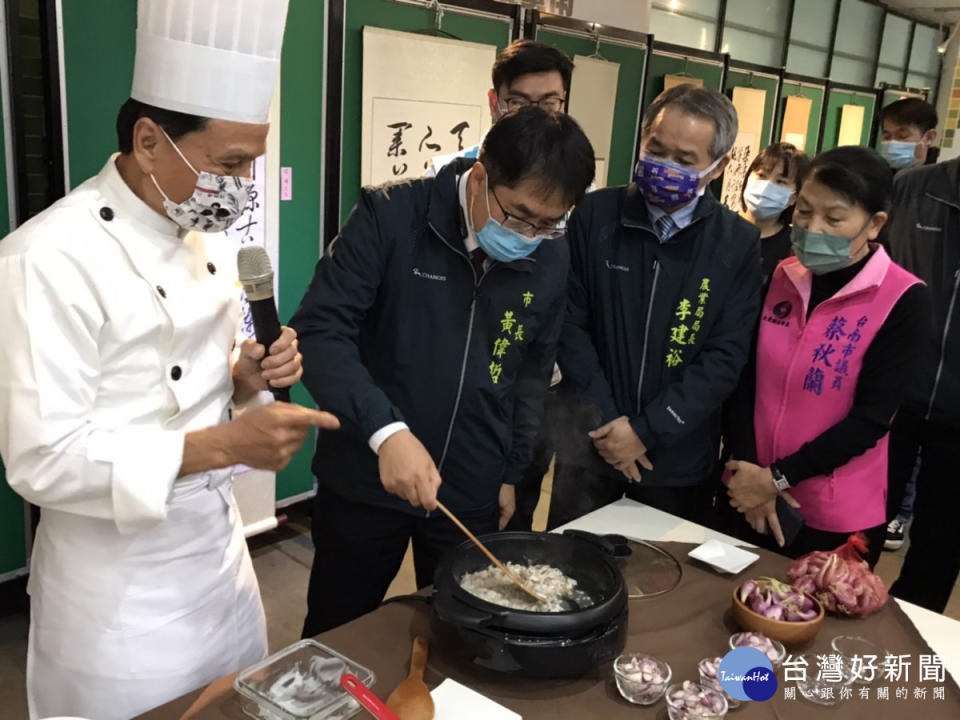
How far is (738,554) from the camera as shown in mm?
1772

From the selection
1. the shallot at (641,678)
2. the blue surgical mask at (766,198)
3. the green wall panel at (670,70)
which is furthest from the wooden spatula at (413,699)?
the green wall panel at (670,70)

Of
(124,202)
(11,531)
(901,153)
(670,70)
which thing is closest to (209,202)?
(124,202)

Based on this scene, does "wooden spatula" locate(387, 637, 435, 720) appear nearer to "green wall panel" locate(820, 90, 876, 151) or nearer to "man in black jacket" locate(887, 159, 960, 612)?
"man in black jacket" locate(887, 159, 960, 612)

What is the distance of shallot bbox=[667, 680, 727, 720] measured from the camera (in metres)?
1.24

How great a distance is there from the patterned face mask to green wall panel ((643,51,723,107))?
4.12 metres

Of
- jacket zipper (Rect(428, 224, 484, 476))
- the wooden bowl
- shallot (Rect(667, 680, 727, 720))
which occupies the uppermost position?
jacket zipper (Rect(428, 224, 484, 476))

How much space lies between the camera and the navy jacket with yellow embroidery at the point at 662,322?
2.12 m

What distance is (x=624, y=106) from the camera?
4.89 meters

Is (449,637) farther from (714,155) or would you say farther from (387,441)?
(714,155)

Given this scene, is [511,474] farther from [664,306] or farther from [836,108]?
[836,108]

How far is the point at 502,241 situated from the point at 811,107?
6.21 meters

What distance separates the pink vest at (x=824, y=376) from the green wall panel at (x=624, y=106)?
2875 mm

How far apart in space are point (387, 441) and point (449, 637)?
1.28 feet

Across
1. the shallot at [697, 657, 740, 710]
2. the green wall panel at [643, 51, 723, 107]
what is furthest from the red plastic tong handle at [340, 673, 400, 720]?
the green wall panel at [643, 51, 723, 107]
